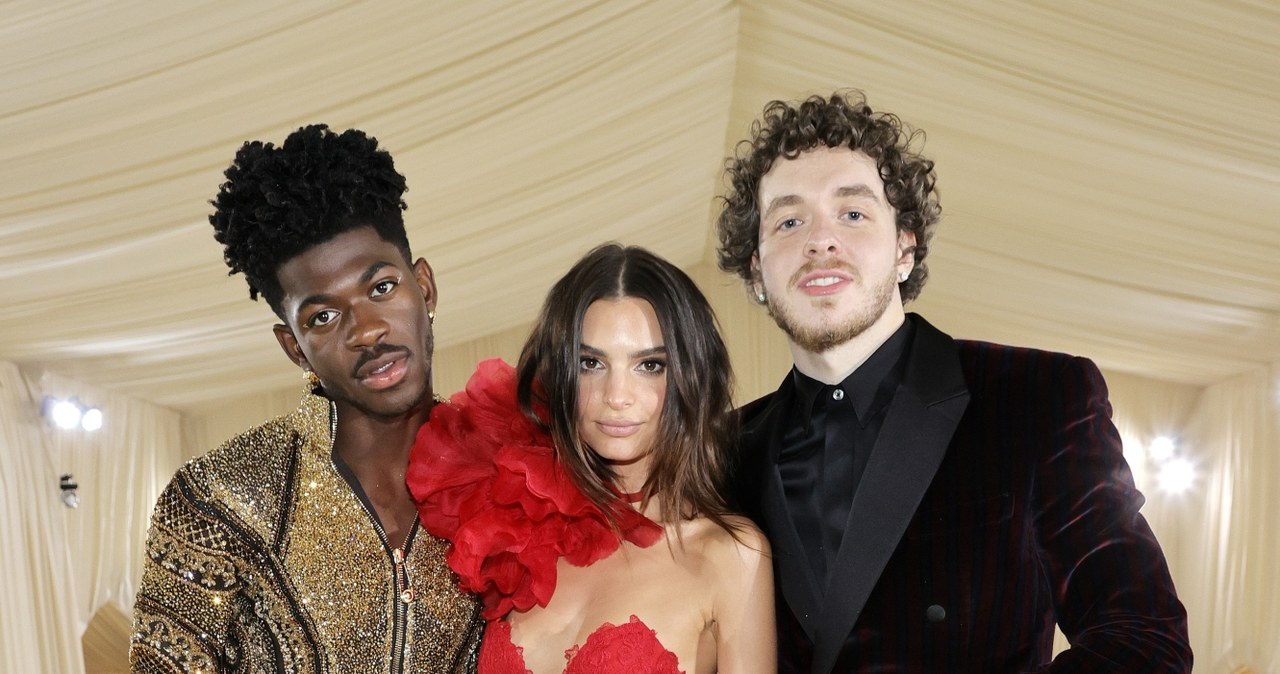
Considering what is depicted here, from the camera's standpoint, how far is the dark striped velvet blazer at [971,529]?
2.28 meters

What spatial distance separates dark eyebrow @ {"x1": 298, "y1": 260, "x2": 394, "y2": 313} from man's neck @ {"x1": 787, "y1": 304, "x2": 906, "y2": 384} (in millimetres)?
800

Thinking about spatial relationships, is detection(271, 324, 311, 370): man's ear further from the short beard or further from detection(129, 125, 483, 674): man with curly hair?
the short beard

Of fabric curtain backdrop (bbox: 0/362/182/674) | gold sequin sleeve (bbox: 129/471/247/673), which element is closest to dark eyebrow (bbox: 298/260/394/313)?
gold sequin sleeve (bbox: 129/471/247/673)

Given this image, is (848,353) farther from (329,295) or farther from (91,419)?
(91,419)

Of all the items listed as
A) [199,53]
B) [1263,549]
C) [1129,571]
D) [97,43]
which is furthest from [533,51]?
[1263,549]

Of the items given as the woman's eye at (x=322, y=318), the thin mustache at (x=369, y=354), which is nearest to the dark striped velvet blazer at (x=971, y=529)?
the thin mustache at (x=369, y=354)

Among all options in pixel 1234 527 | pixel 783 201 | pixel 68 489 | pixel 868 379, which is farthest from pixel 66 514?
pixel 1234 527

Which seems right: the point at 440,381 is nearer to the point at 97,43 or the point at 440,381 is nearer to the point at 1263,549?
the point at 1263,549

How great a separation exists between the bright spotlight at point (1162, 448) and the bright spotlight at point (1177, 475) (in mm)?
45

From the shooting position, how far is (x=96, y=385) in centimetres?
852

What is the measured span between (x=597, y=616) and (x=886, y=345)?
0.75m

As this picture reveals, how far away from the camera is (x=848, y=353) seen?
262 cm

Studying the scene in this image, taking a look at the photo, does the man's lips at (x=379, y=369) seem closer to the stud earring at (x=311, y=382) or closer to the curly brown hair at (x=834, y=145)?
the stud earring at (x=311, y=382)

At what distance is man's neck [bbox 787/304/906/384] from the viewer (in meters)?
2.61
